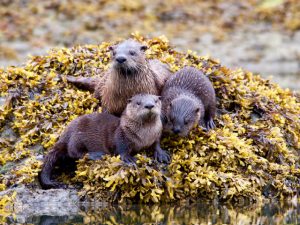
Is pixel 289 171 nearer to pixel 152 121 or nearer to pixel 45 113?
pixel 152 121

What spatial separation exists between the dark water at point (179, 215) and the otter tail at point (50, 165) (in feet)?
1.32

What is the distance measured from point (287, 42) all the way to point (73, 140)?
340 inches

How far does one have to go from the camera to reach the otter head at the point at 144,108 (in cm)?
609

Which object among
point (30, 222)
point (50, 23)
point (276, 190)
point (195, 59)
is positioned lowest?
point (30, 222)

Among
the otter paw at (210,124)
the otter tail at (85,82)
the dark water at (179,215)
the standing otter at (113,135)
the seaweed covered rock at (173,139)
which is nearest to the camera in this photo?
the dark water at (179,215)

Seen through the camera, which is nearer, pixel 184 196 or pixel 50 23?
pixel 184 196

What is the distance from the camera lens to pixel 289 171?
22.6 feet

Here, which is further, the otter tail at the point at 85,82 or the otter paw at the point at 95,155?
the otter tail at the point at 85,82

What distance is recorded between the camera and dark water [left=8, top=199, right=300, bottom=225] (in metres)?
5.83

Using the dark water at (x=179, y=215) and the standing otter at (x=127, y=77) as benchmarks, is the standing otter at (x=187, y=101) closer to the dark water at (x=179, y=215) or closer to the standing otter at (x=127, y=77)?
the standing otter at (x=127, y=77)

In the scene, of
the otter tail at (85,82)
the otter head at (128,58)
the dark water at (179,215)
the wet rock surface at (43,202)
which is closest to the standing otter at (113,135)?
the wet rock surface at (43,202)

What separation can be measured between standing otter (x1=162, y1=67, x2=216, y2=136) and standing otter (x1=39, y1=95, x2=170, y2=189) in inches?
7.7

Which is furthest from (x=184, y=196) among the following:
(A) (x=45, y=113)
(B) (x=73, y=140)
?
(A) (x=45, y=113)

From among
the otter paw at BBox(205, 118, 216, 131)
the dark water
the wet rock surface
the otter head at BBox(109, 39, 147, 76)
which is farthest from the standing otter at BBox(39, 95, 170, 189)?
the otter paw at BBox(205, 118, 216, 131)
